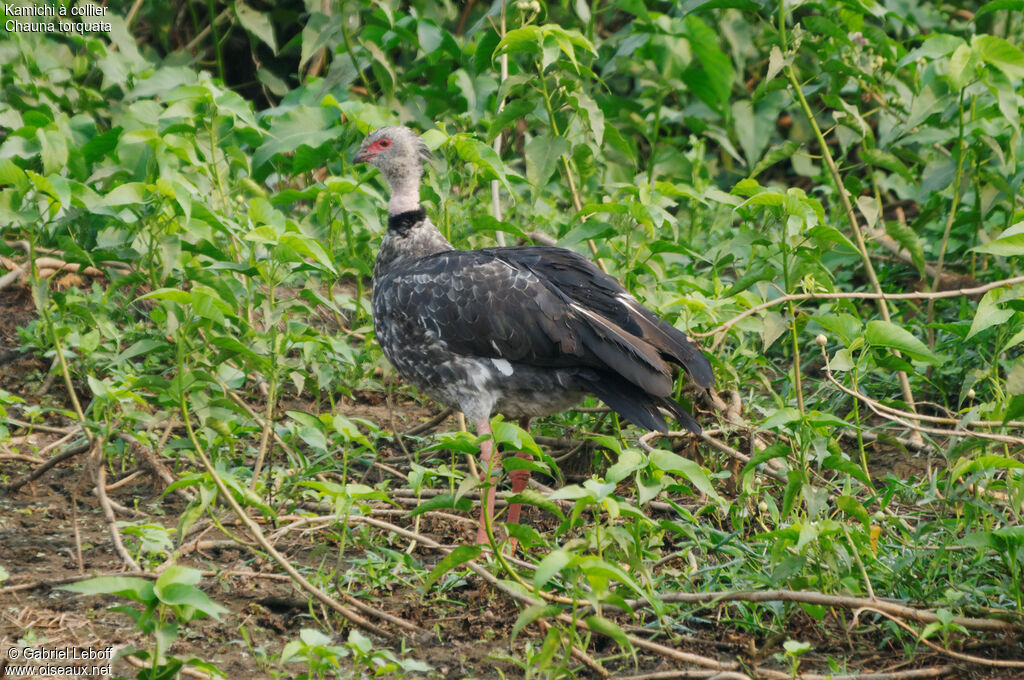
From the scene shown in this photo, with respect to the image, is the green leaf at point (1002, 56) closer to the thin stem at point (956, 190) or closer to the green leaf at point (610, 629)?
the thin stem at point (956, 190)

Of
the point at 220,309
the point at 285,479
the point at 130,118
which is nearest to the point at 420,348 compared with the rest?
the point at 285,479

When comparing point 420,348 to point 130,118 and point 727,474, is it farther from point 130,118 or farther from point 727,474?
point 130,118

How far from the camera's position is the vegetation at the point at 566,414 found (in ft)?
8.66

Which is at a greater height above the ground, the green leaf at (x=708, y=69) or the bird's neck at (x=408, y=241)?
the green leaf at (x=708, y=69)

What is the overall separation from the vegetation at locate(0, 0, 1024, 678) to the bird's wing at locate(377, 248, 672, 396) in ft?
0.73

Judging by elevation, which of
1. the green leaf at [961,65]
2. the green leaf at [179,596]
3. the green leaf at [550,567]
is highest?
the green leaf at [961,65]

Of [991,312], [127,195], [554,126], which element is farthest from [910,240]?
[127,195]

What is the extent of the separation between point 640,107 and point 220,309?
3.18 m

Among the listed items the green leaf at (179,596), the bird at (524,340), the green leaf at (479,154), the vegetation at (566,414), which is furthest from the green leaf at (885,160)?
the green leaf at (179,596)

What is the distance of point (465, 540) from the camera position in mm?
3449

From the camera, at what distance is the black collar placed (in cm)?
420

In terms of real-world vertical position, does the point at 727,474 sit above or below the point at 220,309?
below

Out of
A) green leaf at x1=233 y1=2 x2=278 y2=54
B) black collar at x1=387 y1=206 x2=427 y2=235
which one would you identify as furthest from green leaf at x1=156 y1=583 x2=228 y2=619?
green leaf at x1=233 y1=2 x2=278 y2=54

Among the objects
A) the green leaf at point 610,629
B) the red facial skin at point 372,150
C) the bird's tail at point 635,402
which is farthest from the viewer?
the red facial skin at point 372,150
